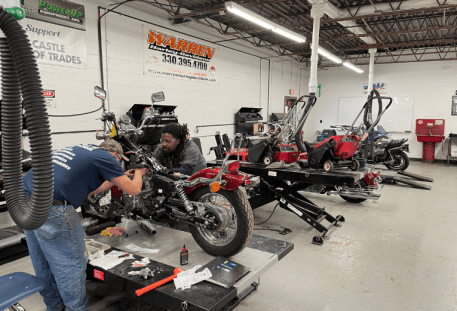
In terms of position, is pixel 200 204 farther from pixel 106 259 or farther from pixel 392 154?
pixel 392 154

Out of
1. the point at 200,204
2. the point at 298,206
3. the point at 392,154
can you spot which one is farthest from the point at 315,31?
the point at 200,204

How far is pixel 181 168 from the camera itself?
3.35m

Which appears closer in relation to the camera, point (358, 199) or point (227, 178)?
point (227, 178)

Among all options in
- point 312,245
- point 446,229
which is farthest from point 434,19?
point 312,245

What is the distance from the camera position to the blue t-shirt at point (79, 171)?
1.96 meters

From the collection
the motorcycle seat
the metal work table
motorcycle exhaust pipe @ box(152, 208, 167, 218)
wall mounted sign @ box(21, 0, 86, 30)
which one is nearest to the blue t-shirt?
motorcycle exhaust pipe @ box(152, 208, 167, 218)

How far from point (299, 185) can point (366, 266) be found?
160cm

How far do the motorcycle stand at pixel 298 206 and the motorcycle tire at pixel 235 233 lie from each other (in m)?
1.87

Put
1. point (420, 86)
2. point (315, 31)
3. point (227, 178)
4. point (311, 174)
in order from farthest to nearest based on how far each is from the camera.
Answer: point (420, 86) < point (315, 31) < point (311, 174) < point (227, 178)

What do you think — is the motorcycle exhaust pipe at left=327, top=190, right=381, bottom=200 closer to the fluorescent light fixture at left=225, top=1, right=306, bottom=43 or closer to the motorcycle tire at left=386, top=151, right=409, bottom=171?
the fluorescent light fixture at left=225, top=1, right=306, bottom=43

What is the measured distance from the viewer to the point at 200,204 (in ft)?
8.64

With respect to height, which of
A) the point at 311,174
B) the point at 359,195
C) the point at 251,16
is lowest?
the point at 359,195

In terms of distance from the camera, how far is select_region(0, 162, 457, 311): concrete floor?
8.82ft

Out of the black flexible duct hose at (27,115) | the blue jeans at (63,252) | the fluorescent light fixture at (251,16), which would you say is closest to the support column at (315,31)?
the fluorescent light fixture at (251,16)
